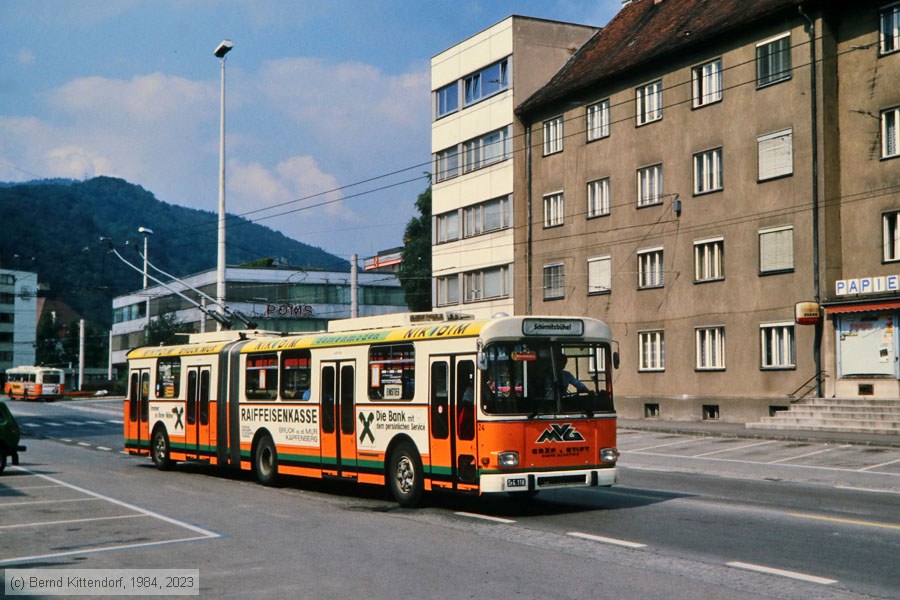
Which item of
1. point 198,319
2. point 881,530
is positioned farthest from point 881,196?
point 198,319

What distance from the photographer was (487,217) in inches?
1890

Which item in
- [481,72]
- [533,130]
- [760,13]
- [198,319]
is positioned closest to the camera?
[760,13]

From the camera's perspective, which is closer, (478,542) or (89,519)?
(478,542)

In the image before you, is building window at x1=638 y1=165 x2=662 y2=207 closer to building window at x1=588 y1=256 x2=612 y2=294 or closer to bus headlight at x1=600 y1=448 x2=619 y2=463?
building window at x1=588 y1=256 x2=612 y2=294

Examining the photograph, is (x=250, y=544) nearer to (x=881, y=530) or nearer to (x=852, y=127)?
(x=881, y=530)

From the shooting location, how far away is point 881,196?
3047cm

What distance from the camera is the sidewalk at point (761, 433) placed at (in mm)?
25253

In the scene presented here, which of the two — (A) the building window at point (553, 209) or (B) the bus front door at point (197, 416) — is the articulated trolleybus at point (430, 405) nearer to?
(B) the bus front door at point (197, 416)

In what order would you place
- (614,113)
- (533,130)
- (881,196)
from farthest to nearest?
1. (533,130)
2. (614,113)
3. (881,196)

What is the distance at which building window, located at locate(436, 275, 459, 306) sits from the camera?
50.3 m

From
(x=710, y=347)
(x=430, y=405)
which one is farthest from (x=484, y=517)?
(x=710, y=347)

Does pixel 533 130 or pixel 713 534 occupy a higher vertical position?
pixel 533 130

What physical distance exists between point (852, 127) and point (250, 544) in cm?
2552

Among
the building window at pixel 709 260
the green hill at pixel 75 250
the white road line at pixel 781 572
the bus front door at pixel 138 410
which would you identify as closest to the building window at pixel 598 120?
the building window at pixel 709 260
